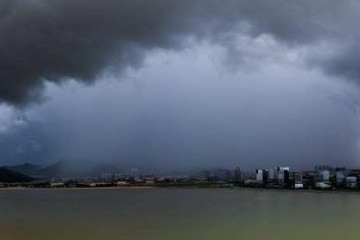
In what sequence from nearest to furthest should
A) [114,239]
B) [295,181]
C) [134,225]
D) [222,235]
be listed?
1. [114,239]
2. [222,235]
3. [134,225]
4. [295,181]

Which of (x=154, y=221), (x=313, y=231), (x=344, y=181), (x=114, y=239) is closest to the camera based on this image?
(x=114, y=239)

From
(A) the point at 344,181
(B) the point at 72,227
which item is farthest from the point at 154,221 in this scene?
(A) the point at 344,181

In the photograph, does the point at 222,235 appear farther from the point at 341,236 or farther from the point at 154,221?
the point at 154,221

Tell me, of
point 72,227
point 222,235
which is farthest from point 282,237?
point 72,227

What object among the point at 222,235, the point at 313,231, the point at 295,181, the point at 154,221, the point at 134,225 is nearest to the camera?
the point at 222,235

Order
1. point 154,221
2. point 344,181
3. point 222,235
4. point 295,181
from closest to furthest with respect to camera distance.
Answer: point 222,235
point 154,221
point 344,181
point 295,181

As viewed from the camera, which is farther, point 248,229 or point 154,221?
point 154,221

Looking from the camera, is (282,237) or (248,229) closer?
(282,237)

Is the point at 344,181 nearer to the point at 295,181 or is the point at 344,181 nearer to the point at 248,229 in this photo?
the point at 295,181

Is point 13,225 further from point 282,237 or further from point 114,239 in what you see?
point 282,237
